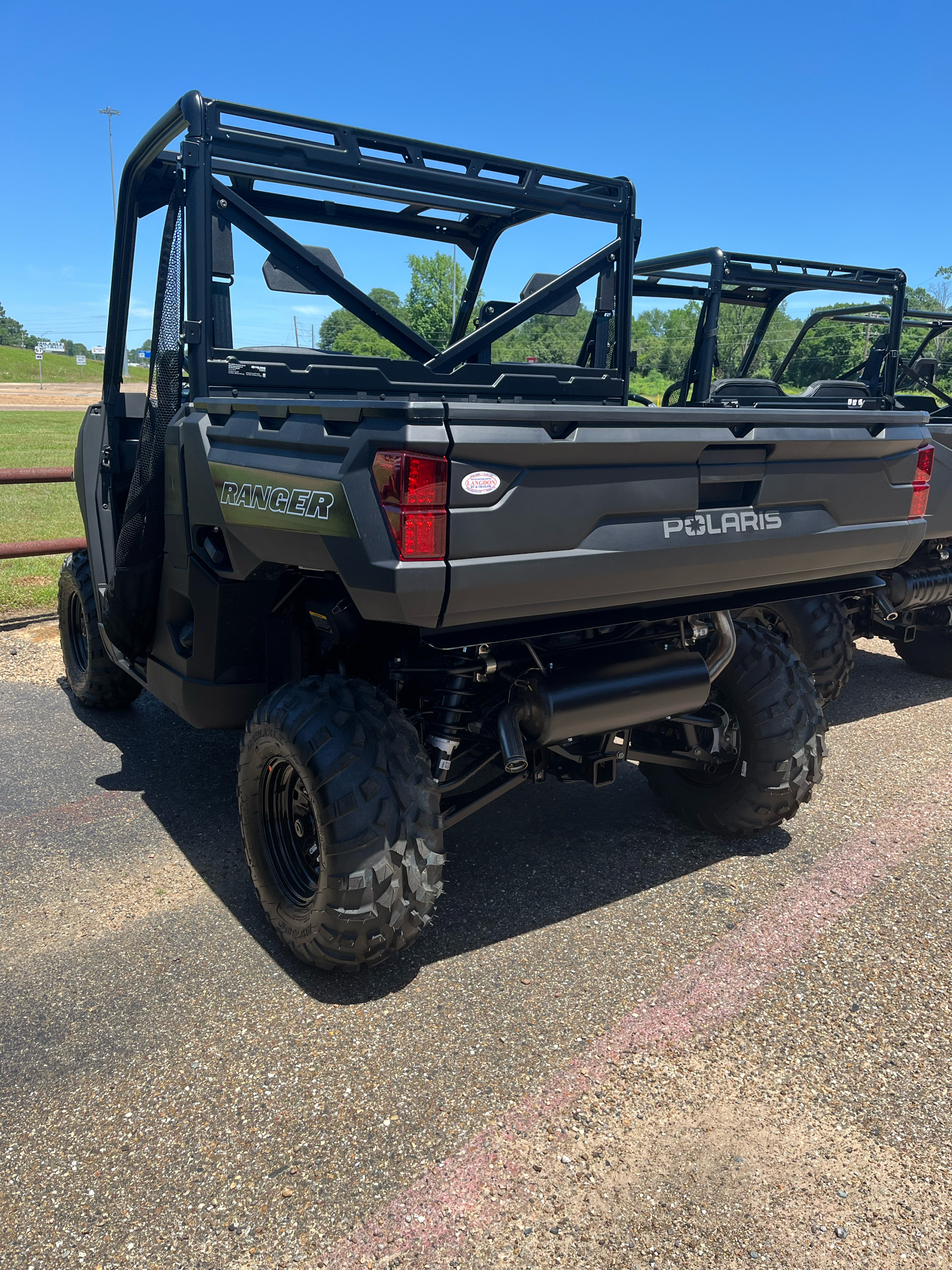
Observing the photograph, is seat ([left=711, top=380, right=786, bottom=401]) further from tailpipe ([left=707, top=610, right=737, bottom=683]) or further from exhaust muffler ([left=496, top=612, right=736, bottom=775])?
exhaust muffler ([left=496, top=612, right=736, bottom=775])

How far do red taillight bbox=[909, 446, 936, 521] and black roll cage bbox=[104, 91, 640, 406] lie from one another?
132 cm

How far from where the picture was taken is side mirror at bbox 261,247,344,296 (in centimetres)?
347

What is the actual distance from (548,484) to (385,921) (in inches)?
49.7

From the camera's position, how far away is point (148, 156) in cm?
346

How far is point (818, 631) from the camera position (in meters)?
5.05

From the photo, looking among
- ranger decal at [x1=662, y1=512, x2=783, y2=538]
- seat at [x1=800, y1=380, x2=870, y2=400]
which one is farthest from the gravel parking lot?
seat at [x1=800, y1=380, x2=870, y2=400]

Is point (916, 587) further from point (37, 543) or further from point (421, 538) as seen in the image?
point (37, 543)

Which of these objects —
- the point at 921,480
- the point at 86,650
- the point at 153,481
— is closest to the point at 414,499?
the point at 153,481

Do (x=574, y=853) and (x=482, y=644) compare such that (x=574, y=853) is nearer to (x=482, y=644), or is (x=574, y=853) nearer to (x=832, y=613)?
(x=482, y=644)

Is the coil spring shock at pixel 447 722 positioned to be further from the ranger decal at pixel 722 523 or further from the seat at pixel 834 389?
the seat at pixel 834 389

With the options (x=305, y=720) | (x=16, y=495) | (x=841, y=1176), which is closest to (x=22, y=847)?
(x=305, y=720)

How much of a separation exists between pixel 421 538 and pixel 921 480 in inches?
78.8

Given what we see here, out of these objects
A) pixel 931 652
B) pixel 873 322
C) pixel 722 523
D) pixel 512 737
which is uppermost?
pixel 873 322

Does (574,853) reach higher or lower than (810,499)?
lower
